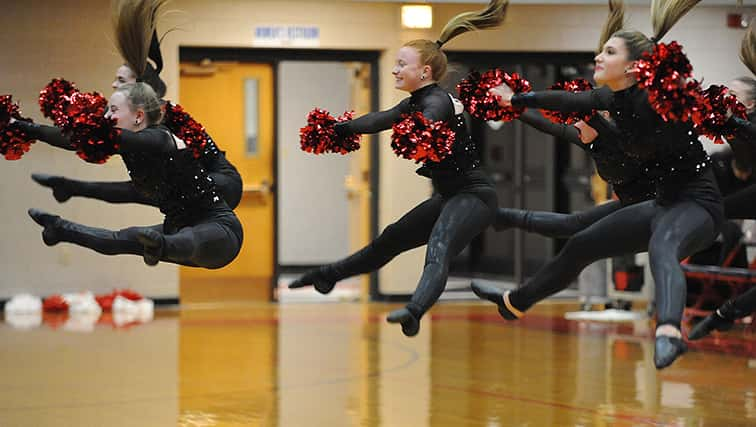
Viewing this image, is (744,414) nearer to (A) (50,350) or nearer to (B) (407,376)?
(B) (407,376)

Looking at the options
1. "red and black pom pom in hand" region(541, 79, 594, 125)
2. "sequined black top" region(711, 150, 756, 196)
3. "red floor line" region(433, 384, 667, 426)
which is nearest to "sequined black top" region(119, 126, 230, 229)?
"red and black pom pom in hand" region(541, 79, 594, 125)

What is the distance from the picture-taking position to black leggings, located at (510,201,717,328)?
5.10 metres

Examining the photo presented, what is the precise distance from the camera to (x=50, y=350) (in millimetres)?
10703

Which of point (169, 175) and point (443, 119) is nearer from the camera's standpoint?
point (443, 119)

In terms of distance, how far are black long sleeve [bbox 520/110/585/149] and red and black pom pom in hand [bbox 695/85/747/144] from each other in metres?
0.58

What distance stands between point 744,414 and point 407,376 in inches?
103

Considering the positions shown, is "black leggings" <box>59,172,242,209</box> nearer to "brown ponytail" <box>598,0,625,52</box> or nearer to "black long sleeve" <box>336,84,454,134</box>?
"black long sleeve" <box>336,84,454,134</box>

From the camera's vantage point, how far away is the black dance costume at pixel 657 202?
5160 millimetres

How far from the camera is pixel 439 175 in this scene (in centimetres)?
581

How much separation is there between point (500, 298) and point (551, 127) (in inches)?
34.1

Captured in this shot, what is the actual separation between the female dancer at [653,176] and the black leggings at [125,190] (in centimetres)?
160

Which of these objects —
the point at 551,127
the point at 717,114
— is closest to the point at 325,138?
the point at 551,127

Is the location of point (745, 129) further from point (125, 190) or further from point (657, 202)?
point (125, 190)

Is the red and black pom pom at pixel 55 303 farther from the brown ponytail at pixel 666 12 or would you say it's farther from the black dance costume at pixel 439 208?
the brown ponytail at pixel 666 12
